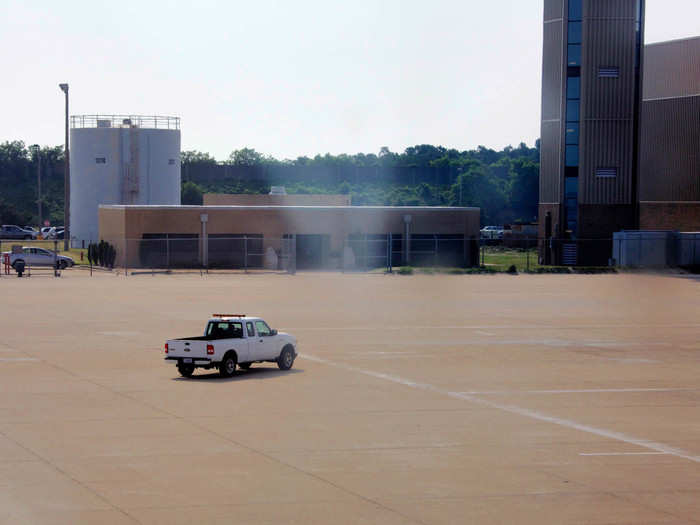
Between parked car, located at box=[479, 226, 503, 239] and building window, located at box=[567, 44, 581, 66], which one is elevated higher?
building window, located at box=[567, 44, 581, 66]

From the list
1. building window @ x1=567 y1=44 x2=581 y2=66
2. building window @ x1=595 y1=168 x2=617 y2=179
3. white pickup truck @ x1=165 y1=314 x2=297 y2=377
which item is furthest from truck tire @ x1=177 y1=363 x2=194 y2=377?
building window @ x1=567 y1=44 x2=581 y2=66

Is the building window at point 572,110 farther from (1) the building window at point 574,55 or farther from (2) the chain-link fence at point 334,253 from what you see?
(2) the chain-link fence at point 334,253

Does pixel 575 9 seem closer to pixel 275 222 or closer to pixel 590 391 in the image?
pixel 275 222

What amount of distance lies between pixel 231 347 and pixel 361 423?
6.94m

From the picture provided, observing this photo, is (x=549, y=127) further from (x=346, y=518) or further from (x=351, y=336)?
(x=346, y=518)

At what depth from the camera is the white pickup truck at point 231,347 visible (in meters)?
26.0

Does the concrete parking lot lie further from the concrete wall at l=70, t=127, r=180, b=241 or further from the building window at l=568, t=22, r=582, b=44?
the concrete wall at l=70, t=127, r=180, b=241

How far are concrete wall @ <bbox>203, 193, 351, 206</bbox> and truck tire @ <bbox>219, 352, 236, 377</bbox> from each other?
218ft

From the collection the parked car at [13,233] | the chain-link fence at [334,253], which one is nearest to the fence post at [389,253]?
the chain-link fence at [334,253]

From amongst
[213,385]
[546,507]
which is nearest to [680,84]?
[213,385]

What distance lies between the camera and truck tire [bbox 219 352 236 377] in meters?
26.1

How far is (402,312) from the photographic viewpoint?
44.4 metres

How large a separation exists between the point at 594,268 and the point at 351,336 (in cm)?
4269

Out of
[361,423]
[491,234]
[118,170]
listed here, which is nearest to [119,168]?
[118,170]
